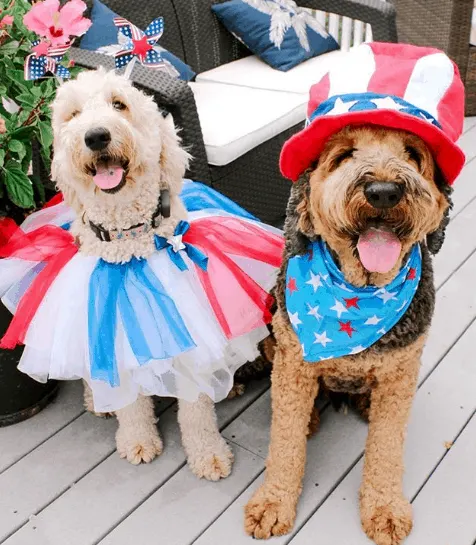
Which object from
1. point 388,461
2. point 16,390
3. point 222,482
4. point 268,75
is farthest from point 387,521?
point 268,75

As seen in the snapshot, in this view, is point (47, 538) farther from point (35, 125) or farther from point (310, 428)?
point (35, 125)

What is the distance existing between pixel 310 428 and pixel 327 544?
0.40 meters

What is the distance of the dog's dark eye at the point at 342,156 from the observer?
1.36 metres

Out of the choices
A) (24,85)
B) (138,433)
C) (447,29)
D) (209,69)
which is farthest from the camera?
(447,29)

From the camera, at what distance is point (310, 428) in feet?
A: 6.80

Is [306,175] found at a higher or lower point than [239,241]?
higher

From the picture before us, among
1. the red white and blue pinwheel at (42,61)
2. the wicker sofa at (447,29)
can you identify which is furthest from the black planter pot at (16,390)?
the wicker sofa at (447,29)

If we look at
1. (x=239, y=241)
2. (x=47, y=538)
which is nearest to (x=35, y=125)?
(x=239, y=241)

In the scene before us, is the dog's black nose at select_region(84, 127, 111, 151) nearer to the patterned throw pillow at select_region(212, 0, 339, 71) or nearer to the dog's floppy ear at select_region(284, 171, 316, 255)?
the dog's floppy ear at select_region(284, 171, 316, 255)

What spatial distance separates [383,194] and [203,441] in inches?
42.0

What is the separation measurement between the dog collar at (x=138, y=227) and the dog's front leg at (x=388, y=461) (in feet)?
2.54

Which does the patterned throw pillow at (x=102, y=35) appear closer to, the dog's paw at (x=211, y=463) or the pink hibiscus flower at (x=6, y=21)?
the pink hibiscus flower at (x=6, y=21)

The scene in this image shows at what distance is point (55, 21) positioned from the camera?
168 cm

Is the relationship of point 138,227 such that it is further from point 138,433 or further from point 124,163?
point 138,433
